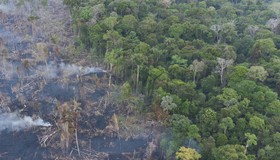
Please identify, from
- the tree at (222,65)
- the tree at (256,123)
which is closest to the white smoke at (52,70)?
the tree at (222,65)

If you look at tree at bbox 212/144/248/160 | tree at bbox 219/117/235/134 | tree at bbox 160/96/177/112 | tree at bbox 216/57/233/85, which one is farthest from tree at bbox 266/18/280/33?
tree at bbox 212/144/248/160

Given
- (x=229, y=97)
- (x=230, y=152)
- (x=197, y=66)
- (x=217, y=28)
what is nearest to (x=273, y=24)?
(x=217, y=28)

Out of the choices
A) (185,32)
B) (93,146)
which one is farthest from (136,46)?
(93,146)

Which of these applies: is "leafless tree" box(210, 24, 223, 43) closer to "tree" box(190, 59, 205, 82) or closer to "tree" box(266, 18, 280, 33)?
"tree" box(266, 18, 280, 33)

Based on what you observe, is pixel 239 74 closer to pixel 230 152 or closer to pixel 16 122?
pixel 230 152

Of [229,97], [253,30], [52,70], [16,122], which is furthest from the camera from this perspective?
[253,30]

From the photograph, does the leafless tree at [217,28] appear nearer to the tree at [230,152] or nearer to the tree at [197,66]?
the tree at [197,66]
